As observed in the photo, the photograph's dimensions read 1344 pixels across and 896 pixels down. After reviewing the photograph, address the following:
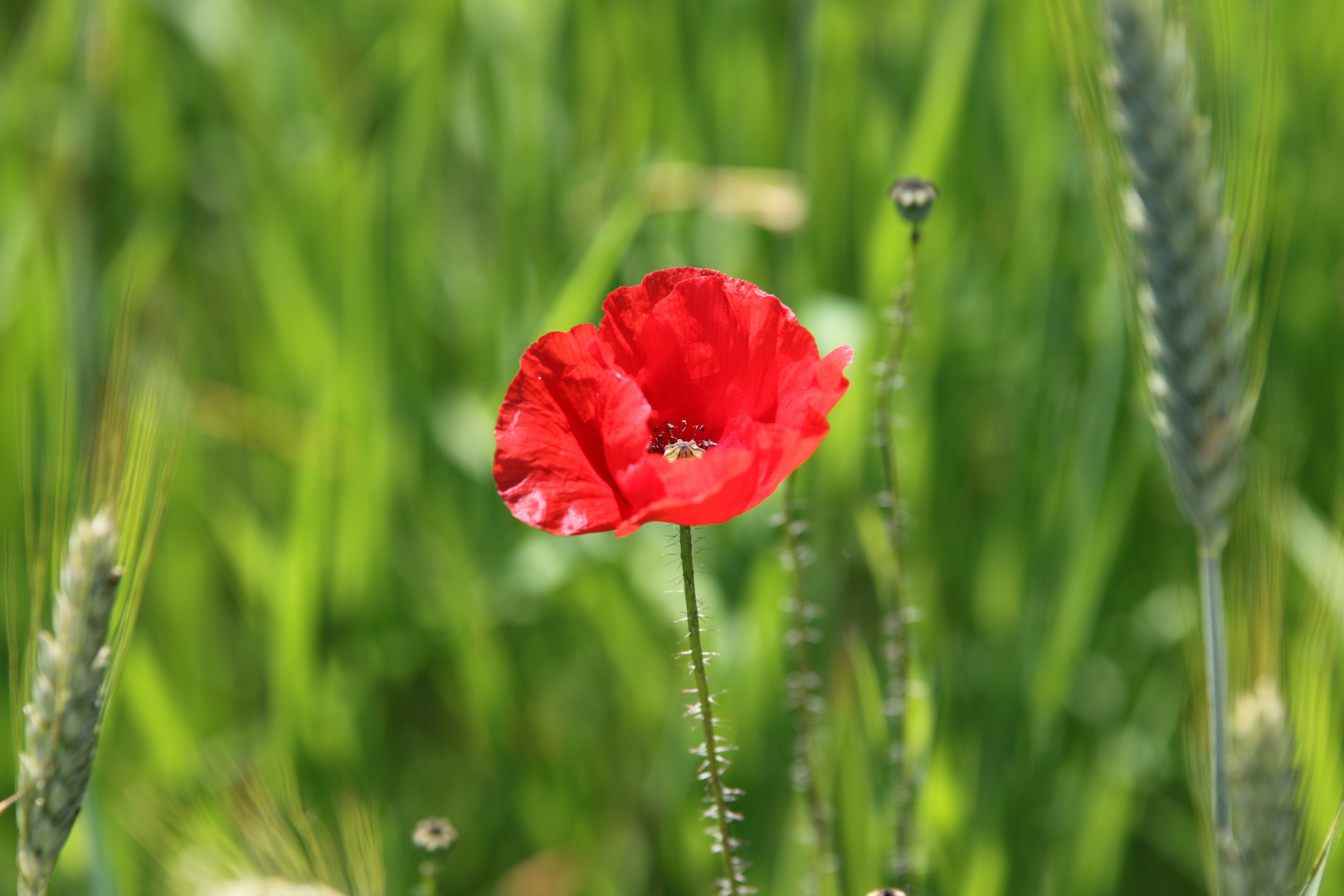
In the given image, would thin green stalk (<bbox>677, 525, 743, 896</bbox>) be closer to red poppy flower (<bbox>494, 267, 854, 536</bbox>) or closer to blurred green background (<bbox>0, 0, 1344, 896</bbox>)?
red poppy flower (<bbox>494, 267, 854, 536</bbox>)

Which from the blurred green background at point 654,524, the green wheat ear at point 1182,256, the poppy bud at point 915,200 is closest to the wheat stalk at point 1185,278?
the green wheat ear at point 1182,256

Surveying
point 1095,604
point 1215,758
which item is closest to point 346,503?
point 1095,604

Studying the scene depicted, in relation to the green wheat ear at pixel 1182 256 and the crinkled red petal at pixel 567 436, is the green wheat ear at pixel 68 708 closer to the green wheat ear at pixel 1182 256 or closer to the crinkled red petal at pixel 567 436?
the crinkled red petal at pixel 567 436

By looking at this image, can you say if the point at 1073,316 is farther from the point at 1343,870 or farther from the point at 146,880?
the point at 146,880

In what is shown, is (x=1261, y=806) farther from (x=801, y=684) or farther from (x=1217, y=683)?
Answer: (x=801, y=684)

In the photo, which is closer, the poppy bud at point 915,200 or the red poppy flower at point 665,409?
the red poppy flower at point 665,409

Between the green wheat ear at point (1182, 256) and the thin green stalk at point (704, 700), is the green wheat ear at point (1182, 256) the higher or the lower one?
the higher one

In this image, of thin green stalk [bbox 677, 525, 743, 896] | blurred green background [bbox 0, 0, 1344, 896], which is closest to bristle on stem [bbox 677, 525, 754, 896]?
thin green stalk [bbox 677, 525, 743, 896]
